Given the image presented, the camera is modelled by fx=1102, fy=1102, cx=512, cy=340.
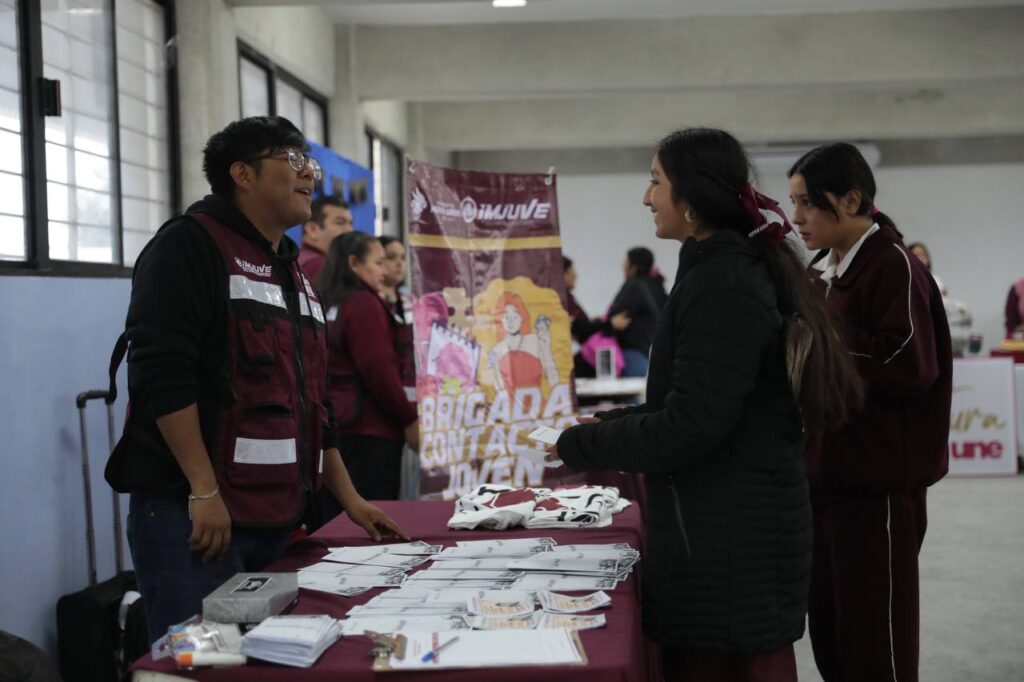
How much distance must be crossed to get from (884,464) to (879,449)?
32 millimetres

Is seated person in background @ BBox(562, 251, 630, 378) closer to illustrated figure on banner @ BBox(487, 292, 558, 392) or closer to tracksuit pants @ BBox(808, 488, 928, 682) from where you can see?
illustrated figure on banner @ BBox(487, 292, 558, 392)

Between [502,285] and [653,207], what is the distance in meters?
2.19

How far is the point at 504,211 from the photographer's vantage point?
4102 millimetres

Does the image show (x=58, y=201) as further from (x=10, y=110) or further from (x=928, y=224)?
(x=928, y=224)

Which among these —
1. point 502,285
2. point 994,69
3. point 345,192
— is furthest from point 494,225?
point 994,69

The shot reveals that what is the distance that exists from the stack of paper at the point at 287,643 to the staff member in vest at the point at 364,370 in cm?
235

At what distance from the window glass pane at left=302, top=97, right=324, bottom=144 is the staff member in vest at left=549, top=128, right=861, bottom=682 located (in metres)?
5.89

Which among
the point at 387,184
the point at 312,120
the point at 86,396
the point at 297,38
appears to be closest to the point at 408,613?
the point at 86,396

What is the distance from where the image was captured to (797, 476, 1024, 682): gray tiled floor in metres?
3.69

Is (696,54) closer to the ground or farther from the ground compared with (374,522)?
farther from the ground

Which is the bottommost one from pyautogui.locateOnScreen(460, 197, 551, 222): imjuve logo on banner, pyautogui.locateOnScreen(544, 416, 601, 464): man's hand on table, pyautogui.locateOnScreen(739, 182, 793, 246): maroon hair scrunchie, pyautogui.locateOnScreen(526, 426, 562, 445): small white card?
pyautogui.locateOnScreen(544, 416, 601, 464): man's hand on table

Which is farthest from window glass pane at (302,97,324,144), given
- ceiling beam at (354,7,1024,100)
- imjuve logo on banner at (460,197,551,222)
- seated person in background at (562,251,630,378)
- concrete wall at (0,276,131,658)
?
concrete wall at (0,276,131,658)

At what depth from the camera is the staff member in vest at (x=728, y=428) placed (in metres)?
1.72

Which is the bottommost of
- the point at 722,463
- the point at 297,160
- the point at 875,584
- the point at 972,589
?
the point at 972,589
